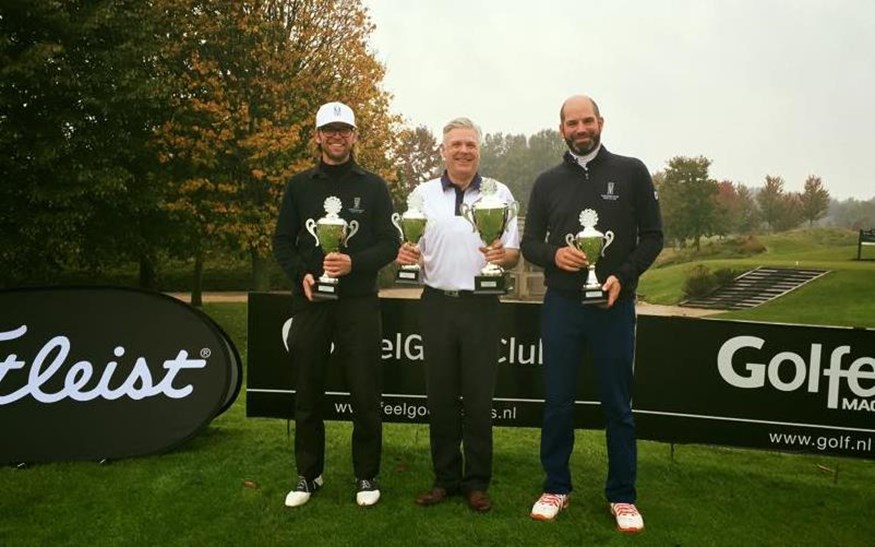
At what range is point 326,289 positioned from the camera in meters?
3.58

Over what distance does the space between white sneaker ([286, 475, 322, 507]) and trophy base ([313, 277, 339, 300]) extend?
3.99 ft

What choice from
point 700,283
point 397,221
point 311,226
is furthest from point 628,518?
point 700,283

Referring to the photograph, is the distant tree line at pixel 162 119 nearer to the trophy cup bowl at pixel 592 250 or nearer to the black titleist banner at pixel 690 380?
the black titleist banner at pixel 690 380

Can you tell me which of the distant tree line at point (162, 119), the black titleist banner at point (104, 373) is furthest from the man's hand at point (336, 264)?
the distant tree line at point (162, 119)

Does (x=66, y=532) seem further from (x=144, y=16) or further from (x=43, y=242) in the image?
(x=144, y=16)

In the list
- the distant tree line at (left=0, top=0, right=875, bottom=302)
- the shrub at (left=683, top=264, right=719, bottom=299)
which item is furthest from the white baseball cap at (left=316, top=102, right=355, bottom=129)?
the shrub at (left=683, top=264, right=719, bottom=299)

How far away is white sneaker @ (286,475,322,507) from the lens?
12.8ft

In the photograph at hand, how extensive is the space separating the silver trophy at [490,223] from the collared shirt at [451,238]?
2.3 inches

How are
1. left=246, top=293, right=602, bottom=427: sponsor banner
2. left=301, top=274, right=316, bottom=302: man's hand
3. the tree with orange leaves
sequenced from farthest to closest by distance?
the tree with orange leaves, left=246, top=293, right=602, bottom=427: sponsor banner, left=301, top=274, right=316, bottom=302: man's hand

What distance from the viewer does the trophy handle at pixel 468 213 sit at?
142 inches

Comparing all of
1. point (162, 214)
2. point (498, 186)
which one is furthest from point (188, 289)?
point (498, 186)

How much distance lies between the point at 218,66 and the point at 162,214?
147 inches

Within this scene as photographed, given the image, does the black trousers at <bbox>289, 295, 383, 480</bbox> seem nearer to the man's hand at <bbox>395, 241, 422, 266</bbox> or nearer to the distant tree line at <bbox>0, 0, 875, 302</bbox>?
the man's hand at <bbox>395, 241, 422, 266</bbox>

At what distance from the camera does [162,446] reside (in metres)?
4.69
